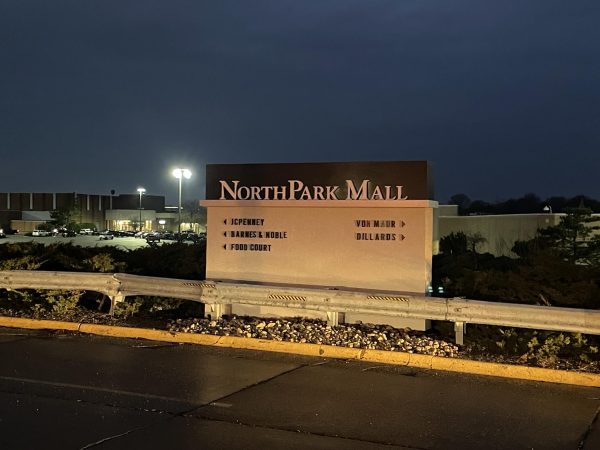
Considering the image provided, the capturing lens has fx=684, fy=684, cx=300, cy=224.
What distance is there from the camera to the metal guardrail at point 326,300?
8820 millimetres

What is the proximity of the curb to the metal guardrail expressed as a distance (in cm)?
65

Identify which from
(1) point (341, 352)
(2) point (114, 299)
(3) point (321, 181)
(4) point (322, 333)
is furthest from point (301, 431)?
(2) point (114, 299)

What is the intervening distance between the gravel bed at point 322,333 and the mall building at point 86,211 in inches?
4015

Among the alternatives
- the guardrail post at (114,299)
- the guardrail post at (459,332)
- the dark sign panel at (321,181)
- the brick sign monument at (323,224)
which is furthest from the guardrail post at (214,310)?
the guardrail post at (459,332)

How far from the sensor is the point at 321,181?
464 inches

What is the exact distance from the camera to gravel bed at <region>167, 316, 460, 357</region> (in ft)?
31.4

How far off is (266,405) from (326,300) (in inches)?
133

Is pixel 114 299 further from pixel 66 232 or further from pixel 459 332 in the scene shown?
pixel 66 232

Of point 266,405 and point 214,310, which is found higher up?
point 214,310

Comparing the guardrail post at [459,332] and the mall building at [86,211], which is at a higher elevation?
the mall building at [86,211]

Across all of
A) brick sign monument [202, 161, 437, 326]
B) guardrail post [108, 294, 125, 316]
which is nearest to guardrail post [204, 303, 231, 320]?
brick sign monument [202, 161, 437, 326]

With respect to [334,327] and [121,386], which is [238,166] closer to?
[334,327]

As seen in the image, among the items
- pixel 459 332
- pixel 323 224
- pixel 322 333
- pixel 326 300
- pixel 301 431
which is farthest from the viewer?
pixel 323 224

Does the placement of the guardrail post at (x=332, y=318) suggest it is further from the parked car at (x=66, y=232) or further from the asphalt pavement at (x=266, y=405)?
the parked car at (x=66, y=232)
